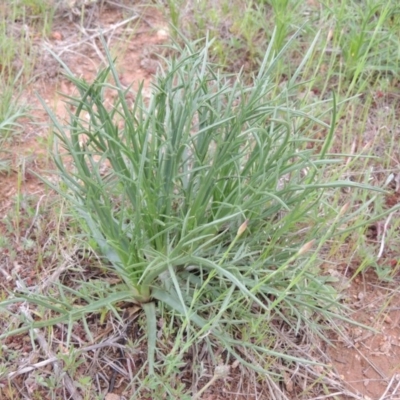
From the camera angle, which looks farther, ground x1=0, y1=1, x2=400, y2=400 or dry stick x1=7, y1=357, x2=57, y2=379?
ground x1=0, y1=1, x2=400, y2=400

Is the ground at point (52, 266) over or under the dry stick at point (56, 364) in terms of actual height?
over

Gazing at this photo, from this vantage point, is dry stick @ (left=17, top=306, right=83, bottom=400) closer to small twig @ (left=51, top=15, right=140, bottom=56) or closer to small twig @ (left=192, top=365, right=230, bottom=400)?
small twig @ (left=192, top=365, right=230, bottom=400)

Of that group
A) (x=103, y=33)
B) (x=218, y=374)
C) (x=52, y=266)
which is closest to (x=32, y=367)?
(x=52, y=266)

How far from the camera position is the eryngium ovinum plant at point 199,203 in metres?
1.40

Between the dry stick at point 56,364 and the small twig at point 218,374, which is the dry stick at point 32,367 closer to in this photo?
the dry stick at point 56,364

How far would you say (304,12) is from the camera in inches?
93.8

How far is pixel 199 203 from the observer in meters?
1.46

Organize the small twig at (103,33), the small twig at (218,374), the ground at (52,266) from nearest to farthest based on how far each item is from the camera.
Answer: the small twig at (218,374) → the ground at (52,266) → the small twig at (103,33)

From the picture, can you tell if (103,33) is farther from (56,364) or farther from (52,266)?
(56,364)

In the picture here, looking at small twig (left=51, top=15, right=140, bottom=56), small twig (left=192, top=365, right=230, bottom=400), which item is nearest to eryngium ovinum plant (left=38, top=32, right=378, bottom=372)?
small twig (left=192, top=365, right=230, bottom=400)

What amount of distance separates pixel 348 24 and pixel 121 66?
924mm

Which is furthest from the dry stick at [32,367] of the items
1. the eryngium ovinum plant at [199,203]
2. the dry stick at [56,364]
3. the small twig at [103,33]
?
the small twig at [103,33]

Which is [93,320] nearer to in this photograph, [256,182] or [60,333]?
[60,333]

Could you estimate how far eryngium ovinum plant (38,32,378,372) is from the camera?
1402 millimetres
